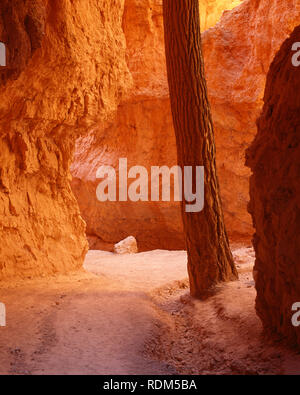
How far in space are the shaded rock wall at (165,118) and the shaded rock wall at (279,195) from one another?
783cm

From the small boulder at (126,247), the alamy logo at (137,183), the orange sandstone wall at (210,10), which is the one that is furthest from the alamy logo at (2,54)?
the orange sandstone wall at (210,10)

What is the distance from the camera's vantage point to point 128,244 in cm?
995

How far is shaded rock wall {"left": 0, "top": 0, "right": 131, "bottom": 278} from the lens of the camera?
494 centimetres

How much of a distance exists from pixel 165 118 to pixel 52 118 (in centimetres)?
655

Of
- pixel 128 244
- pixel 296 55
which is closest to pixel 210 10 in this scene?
pixel 128 244

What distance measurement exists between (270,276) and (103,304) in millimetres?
1891

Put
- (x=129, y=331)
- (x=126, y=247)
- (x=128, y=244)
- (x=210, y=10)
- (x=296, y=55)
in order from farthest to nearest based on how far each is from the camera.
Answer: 1. (x=210, y=10)
2. (x=128, y=244)
3. (x=126, y=247)
4. (x=129, y=331)
5. (x=296, y=55)

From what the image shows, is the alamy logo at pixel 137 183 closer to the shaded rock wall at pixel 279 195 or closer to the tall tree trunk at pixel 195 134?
the tall tree trunk at pixel 195 134

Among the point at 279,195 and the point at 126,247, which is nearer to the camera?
the point at 279,195

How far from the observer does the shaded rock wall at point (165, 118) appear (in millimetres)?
10625

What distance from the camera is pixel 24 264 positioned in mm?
5332

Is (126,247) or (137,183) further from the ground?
(137,183)

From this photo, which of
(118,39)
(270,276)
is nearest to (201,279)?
(270,276)

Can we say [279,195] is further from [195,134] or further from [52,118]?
[52,118]
